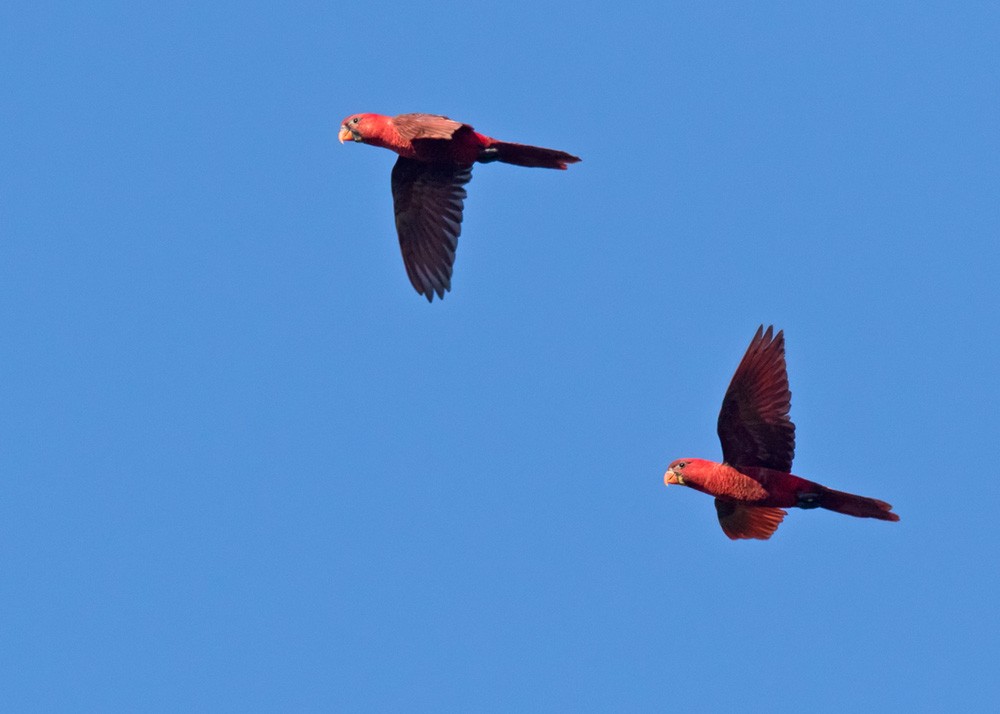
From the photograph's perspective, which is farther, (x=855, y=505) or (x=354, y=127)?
(x=354, y=127)

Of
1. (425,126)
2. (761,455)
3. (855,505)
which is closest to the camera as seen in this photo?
(855,505)

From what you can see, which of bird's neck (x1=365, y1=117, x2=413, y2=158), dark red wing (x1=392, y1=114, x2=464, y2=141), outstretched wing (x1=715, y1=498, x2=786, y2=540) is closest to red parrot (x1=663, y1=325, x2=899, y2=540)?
outstretched wing (x1=715, y1=498, x2=786, y2=540)

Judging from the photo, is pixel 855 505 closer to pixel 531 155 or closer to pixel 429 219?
pixel 531 155

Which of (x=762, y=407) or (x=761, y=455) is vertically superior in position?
(x=762, y=407)

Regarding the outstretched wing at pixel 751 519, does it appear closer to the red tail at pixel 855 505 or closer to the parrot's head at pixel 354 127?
the red tail at pixel 855 505

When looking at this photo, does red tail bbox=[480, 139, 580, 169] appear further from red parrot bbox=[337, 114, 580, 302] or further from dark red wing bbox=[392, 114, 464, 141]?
dark red wing bbox=[392, 114, 464, 141]

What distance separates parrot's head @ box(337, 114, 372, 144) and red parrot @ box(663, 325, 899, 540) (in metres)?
5.28

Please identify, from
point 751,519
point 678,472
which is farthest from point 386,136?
point 751,519

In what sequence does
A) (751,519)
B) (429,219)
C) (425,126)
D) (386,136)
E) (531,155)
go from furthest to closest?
(429,219), (386,136), (531,155), (751,519), (425,126)

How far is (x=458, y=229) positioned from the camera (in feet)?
63.8

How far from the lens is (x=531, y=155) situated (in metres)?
18.2

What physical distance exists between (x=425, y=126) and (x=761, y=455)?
16.0 ft

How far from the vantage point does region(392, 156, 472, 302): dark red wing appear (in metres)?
19.3

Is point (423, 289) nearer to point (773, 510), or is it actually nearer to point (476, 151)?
point (476, 151)
